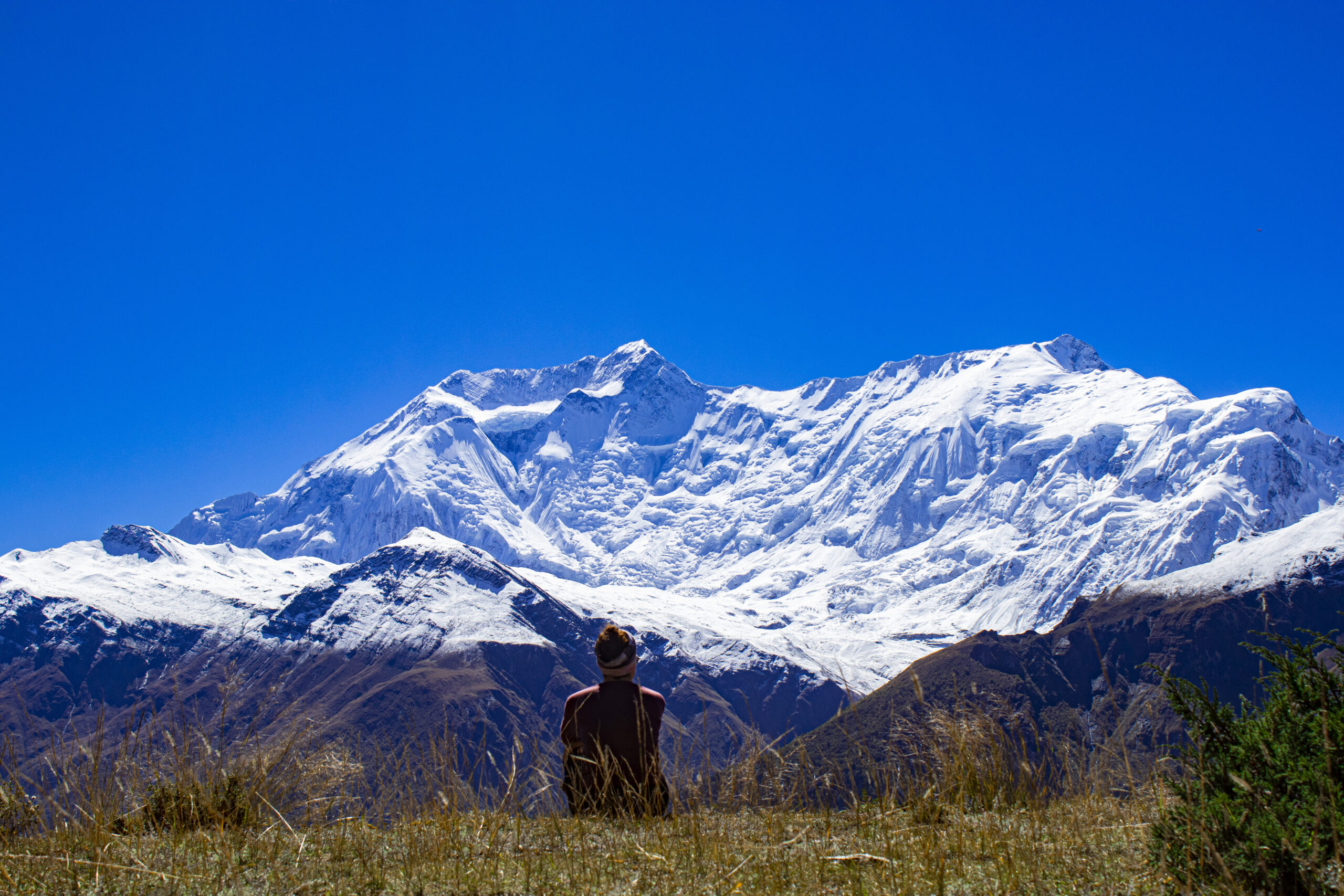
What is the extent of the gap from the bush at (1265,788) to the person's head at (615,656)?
4.15m

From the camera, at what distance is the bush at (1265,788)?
4508 millimetres

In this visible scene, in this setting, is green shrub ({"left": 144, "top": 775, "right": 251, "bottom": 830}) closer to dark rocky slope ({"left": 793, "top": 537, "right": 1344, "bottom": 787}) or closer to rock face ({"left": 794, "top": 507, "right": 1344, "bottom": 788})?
dark rocky slope ({"left": 793, "top": 537, "right": 1344, "bottom": 787})

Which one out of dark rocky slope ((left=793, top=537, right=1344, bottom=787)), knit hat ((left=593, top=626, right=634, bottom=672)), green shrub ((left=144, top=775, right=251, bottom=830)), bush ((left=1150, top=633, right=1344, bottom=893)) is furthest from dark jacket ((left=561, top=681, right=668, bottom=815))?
dark rocky slope ((left=793, top=537, right=1344, bottom=787))

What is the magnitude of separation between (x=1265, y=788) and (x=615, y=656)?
479 centimetres

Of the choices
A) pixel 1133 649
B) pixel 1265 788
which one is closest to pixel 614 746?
pixel 1265 788

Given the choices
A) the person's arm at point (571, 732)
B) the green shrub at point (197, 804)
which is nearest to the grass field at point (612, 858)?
the green shrub at point (197, 804)

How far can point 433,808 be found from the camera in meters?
6.52

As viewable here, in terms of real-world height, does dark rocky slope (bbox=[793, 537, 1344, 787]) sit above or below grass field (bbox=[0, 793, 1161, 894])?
below

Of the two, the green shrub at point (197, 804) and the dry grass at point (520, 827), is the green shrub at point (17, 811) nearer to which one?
the dry grass at point (520, 827)

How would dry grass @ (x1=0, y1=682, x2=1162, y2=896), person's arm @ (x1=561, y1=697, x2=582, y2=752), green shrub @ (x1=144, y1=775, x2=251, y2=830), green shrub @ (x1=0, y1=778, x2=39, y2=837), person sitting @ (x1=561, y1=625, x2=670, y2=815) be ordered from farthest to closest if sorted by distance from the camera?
1. person's arm @ (x1=561, y1=697, x2=582, y2=752)
2. person sitting @ (x1=561, y1=625, x2=670, y2=815)
3. green shrub @ (x1=144, y1=775, x2=251, y2=830)
4. green shrub @ (x1=0, y1=778, x2=39, y2=837)
5. dry grass @ (x1=0, y1=682, x2=1162, y2=896)

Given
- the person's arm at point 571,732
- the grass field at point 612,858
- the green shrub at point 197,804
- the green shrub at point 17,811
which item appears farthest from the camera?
the person's arm at point 571,732

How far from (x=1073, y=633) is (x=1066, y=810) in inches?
7499

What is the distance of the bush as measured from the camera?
14.8 feet

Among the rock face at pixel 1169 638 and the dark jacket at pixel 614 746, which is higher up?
the dark jacket at pixel 614 746
